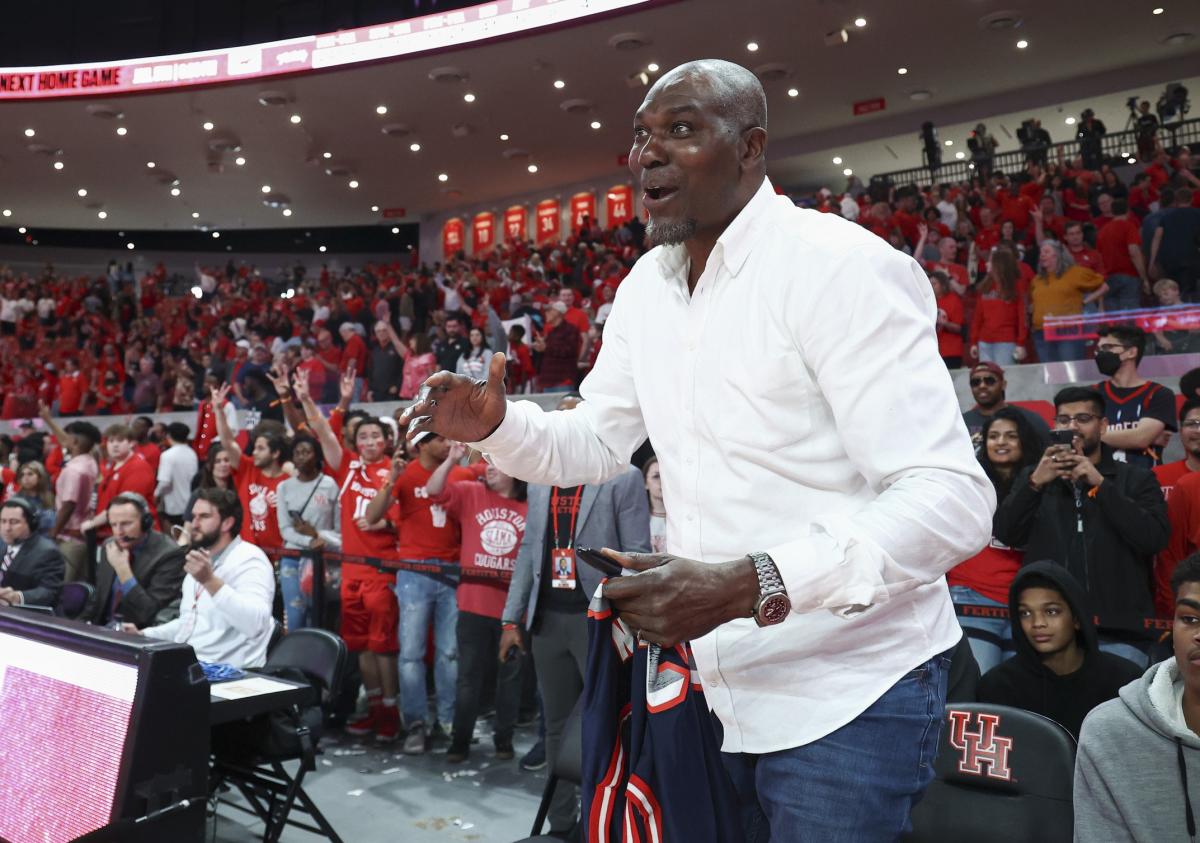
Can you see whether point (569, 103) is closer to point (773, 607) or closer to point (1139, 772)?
point (1139, 772)

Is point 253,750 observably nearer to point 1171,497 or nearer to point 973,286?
point 1171,497

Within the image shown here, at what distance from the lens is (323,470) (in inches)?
275

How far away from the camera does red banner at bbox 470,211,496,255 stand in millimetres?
23734

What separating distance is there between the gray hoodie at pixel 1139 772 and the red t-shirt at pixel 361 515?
4045 millimetres

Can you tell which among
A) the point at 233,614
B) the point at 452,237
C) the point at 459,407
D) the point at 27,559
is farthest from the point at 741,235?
the point at 452,237

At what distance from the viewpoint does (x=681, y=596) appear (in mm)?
1072

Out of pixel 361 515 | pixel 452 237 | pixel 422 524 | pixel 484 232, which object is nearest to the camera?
pixel 422 524

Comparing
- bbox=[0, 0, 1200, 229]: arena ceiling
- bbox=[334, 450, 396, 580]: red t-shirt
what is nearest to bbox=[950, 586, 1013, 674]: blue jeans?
bbox=[334, 450, 396, 580]: red t-shirt

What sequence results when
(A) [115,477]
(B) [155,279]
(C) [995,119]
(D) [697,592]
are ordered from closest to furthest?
(D) [697,592] < (A) [115,477] < (C) [995,119] < (B) [155,279]

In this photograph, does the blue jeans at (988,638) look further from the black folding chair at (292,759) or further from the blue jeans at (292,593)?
the blue jeans at (292,593)

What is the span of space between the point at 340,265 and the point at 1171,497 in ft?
86.5

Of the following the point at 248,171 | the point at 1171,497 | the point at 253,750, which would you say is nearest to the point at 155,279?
the point at 248,171

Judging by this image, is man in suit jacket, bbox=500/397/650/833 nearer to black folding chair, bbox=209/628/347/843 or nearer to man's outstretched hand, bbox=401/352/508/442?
black folding chair, bbox=209/628/347/843

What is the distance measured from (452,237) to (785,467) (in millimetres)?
23976
